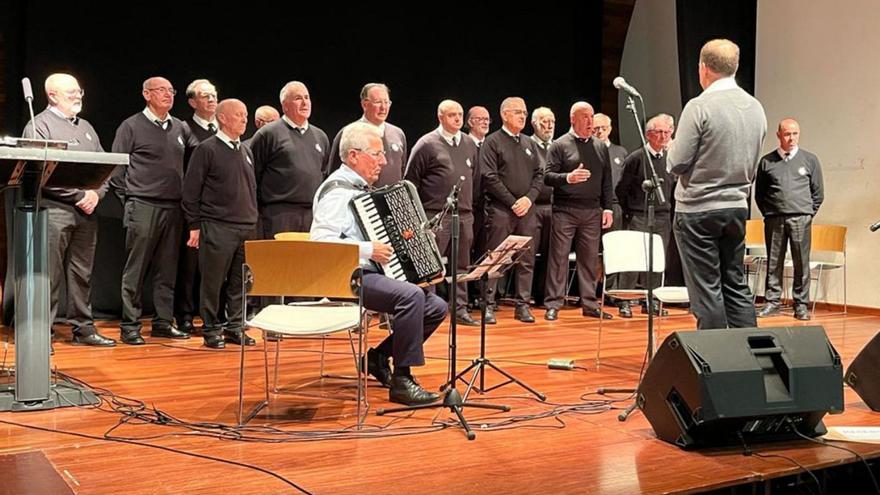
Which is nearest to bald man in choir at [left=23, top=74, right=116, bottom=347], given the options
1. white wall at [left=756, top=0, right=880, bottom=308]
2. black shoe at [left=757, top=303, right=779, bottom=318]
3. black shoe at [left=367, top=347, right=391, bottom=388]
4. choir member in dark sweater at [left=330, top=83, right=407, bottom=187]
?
choir member in dark sweater at [left=330, top=83, right=407, bottom=187]

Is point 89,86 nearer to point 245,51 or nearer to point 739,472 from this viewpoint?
point 245,51

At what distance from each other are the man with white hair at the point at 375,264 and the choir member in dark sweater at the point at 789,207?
5016 millimetres

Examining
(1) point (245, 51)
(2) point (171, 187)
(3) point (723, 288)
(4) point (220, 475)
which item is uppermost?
(1) point (245, 51)

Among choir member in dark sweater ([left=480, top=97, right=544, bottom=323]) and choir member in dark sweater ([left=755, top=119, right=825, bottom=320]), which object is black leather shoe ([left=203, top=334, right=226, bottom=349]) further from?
choir member in dark sweater ([left=755, top=119, right=825, bottom=320])

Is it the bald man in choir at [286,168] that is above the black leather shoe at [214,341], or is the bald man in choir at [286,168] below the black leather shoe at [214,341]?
above

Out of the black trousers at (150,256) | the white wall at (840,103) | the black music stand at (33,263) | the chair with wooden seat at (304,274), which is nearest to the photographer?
the chair with wooden seat at (304,274)

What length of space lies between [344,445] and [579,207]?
471 cm

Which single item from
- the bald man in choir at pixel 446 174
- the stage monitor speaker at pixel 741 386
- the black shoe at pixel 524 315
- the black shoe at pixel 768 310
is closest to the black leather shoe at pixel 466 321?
the bald man in choir at pixel 446 174

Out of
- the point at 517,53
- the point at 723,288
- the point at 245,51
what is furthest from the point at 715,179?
the point at 517,53

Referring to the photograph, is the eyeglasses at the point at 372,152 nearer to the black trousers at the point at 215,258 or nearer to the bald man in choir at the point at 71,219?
the black trousers at the point at 215,258

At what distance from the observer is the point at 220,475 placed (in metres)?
3.10

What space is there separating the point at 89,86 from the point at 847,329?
6279 mm

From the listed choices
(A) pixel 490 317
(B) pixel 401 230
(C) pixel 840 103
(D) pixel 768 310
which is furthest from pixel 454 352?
(C) pixel 840 103

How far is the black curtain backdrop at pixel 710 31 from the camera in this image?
29.7 ft
